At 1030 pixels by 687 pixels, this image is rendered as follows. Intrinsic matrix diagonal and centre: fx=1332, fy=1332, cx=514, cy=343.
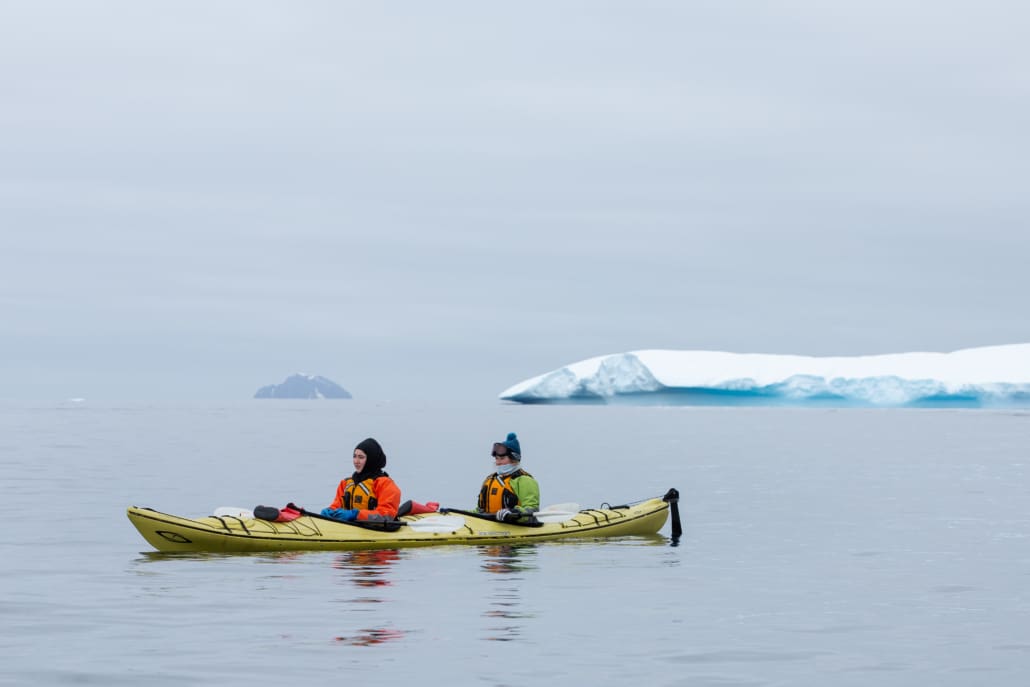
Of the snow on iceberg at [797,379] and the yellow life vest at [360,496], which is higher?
the snow on iceberg at [797,379]

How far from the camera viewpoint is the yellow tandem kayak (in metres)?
16.4

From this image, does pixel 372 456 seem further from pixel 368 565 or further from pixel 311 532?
pixel 368 565

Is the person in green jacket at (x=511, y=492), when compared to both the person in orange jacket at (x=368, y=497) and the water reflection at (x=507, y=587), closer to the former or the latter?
the water reflection at (x=507, y=587)

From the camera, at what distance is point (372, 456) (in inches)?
645

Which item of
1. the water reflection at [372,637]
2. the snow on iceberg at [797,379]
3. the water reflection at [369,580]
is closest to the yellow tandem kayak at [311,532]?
the water reflection at [369,580]

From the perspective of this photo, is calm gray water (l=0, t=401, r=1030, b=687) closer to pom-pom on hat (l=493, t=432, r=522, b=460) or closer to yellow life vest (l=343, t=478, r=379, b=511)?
yellow life vest (l=343, t=478, r=379, b=511)

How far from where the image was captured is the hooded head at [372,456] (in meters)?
16.2

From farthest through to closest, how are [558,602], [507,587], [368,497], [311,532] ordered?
[368,497] → [311,532] → [507,587] → [558,602]

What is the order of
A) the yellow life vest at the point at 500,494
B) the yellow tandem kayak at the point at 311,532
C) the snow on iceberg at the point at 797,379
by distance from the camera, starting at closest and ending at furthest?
the yellow tandem kayak at the point at 311,532
the yellow life vest at the point at 500,494
the snow on iceberg at the point at 797,379

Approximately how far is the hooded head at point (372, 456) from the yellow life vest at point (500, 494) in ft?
7.28

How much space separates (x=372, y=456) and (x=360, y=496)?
845 millimetres

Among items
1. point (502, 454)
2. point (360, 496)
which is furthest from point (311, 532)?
point (502, 454)

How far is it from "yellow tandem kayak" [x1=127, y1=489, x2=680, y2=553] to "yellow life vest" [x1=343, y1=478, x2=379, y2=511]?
32 cm

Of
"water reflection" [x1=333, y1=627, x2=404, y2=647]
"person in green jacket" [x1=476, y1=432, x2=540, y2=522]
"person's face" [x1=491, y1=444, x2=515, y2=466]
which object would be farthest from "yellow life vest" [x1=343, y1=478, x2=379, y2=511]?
"water reflection" [x1=333, y1=627, x2=404, y2=647]
